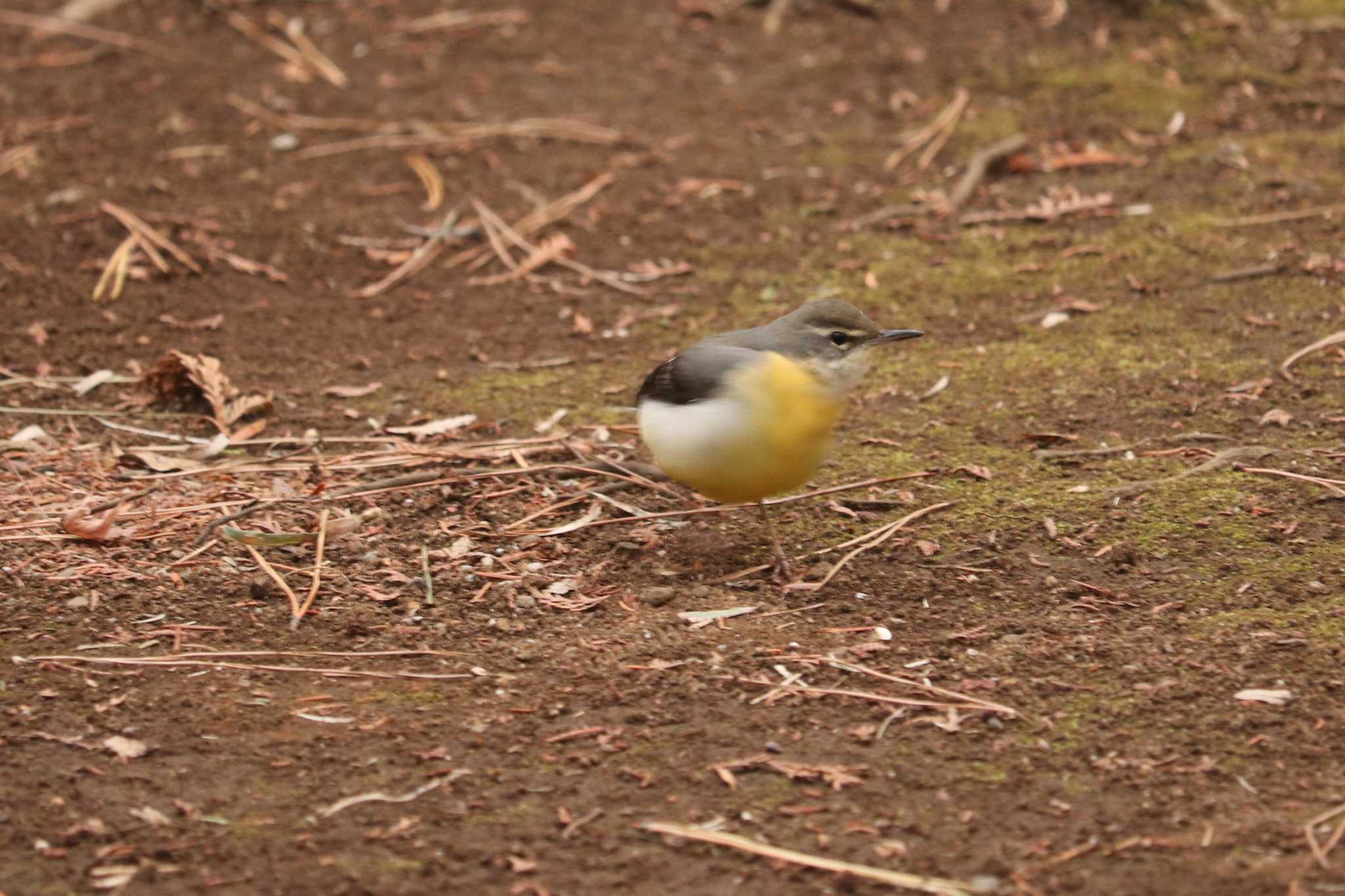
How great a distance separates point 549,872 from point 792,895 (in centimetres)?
52

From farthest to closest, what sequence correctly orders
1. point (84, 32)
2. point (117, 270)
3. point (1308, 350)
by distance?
point (84, 32), point (117, 270), point (1308, 350)

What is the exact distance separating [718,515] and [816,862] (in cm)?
195

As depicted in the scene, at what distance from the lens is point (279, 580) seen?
4211 millimetres

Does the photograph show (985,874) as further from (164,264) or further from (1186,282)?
(164,264)

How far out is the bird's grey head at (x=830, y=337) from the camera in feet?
14.4

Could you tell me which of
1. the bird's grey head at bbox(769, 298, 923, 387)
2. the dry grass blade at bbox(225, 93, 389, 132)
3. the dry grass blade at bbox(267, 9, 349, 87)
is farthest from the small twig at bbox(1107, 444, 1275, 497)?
the dry grass blade at bbox(267, 9, 349, 87)

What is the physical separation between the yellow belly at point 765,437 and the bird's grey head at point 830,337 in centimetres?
9

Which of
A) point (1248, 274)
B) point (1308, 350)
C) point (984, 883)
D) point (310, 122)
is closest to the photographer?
point (984, 883)

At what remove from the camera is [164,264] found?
266 inches

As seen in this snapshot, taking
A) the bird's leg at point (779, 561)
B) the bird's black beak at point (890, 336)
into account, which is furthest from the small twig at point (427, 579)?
the bird's black beak at point (890, 336)

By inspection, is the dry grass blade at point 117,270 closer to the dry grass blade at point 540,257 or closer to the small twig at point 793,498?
the dry grass blade at point 540,257

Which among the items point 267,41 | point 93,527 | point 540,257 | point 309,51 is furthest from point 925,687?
point 267,41

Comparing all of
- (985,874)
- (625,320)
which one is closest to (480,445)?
(625,320)

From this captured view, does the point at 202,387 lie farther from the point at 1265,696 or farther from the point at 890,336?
the point at 1265,696
